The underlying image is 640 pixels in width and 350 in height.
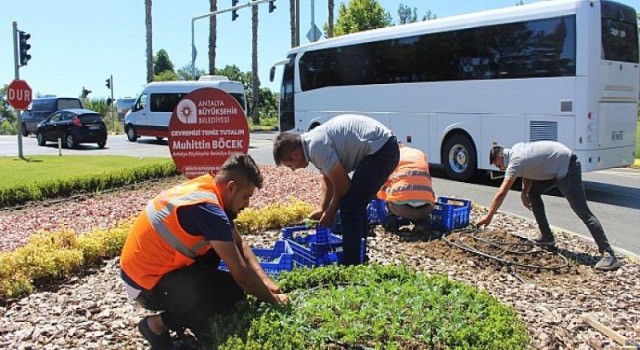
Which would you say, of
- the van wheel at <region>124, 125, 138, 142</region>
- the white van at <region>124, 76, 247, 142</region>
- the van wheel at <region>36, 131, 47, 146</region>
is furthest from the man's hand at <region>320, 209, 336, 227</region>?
the van wheel at <region>124, 125, 138, 142</region>

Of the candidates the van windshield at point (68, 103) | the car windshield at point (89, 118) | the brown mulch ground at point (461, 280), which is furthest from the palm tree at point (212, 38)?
the brown mulch ground at point (461, 280)

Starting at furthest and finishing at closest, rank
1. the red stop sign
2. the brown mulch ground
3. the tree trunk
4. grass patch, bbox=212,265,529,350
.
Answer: the tree trunk < the red stop sign < the brown mulch ground < grass patch, bbox=212,265,529,350

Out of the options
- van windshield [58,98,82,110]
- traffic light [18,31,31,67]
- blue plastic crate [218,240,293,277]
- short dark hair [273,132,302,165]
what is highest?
traffic light [18,31,31,67]

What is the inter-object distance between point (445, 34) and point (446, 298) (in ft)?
37.7

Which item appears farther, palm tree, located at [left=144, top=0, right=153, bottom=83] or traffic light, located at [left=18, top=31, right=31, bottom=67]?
palm tree, located at [left=144, top=0, right=153, bottom=83]

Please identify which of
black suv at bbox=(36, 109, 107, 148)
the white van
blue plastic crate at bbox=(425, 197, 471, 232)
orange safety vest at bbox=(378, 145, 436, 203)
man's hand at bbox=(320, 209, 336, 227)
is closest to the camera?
man's hand at bbox=(320, 209, 336, 227)

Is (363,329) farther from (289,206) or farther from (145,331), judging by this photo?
(289,206)

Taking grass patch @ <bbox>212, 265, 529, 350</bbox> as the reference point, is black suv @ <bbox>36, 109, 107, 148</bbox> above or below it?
above

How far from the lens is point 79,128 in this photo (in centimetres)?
2470

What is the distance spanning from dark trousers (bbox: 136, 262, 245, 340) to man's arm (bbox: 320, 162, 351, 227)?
1.46m

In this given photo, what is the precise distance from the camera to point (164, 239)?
366cm

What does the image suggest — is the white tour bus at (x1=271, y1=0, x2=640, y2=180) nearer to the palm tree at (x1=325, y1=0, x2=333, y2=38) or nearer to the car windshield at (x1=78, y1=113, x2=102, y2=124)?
the car windshield at (x1=78, y1=113, x2=102, y2=124)

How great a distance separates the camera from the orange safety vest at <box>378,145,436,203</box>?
714 cm

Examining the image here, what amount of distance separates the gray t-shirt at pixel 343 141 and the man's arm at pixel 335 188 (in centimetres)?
6
